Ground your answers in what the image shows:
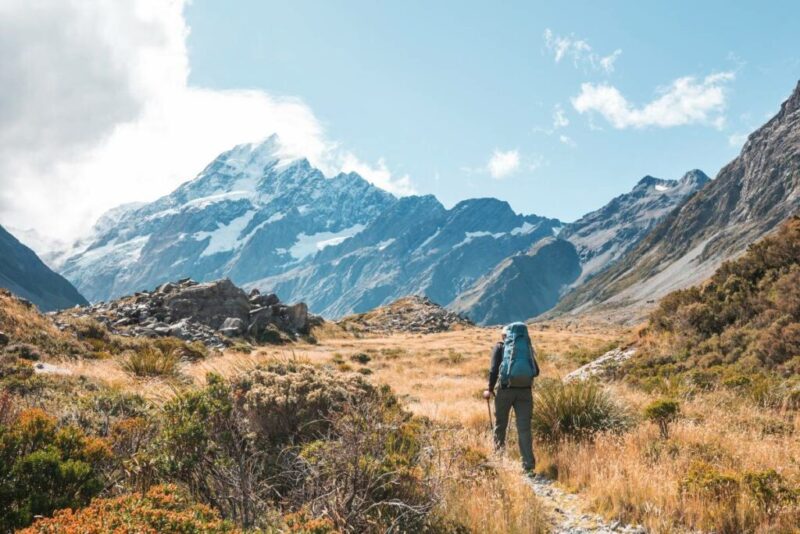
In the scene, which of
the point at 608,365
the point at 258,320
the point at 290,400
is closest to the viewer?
the point at 290,400

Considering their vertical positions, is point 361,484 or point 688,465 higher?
point 361,484

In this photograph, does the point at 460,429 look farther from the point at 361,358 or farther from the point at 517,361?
the point at 361,358

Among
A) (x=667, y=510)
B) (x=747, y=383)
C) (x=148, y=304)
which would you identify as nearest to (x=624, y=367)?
(x=747, y=383)

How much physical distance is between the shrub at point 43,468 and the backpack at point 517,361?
586 centimetres

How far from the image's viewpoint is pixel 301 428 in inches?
279

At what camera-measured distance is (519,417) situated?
824cm

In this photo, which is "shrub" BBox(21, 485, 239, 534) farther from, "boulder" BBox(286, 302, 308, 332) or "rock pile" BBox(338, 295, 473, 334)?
"rock pile" BBox(338, 295, 473, 334)

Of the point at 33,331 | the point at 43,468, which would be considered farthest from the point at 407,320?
the point at 43,468

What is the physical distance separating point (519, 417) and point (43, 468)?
21.1 feet

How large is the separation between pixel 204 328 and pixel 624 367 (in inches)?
987

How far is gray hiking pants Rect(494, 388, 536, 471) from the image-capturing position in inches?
314

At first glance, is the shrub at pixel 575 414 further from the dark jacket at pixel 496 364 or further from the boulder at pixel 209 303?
the boulder at pixel 209 303

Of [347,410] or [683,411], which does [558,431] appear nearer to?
[683,411]

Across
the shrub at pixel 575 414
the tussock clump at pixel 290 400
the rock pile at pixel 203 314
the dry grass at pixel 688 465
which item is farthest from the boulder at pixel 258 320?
the dry grass at pixel 688 465
